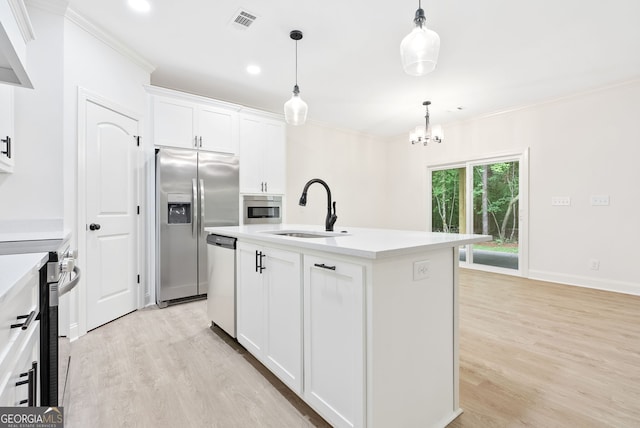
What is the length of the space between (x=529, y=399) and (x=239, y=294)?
1.93m

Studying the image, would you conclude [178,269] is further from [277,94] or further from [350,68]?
[350,68]

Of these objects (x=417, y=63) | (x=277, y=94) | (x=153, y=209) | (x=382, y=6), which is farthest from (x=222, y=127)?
(x=417, y=63)

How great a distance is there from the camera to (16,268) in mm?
892

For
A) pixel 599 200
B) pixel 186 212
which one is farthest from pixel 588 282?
pixel 186 212

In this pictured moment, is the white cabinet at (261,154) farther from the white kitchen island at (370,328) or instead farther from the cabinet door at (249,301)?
the white kitchen island at (370,328)

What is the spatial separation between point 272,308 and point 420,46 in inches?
68.7

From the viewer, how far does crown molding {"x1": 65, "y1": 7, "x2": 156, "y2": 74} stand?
8.02 feet

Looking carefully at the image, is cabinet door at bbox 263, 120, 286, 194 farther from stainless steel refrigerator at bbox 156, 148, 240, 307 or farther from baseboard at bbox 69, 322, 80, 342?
baseboard at bbox 69, 322, 80, 342

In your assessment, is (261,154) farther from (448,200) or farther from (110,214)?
(448,200)

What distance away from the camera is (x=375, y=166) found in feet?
21.3

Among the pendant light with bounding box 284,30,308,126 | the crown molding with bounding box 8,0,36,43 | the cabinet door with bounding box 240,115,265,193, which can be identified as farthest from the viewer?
the cabinet door with bounding box 240,115,265,193

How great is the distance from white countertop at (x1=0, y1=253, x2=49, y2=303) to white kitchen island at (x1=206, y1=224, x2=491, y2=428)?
98 cm

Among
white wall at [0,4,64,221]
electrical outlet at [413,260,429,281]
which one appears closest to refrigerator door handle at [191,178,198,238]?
white wall at [0,4,64,221]

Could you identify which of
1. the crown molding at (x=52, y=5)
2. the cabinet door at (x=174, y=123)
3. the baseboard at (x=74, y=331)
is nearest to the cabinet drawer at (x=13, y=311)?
the baseboard at (x=74, y=331)
